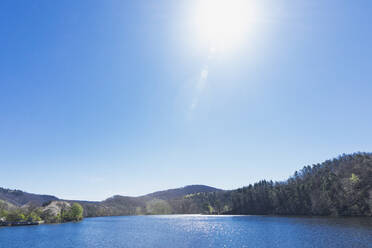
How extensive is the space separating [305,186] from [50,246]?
161 metres

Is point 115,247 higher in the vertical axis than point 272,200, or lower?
lower

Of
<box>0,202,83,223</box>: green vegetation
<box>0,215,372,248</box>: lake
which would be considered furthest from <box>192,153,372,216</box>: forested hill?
<box>0,202,83,223</box>: green vegetation

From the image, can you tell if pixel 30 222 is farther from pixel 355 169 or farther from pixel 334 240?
pixel 355 169

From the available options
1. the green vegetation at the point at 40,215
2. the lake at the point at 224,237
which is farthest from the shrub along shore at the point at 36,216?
the lake at the point at 224,237

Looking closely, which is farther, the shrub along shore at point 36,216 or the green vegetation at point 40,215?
the green vegetation at point 40,215

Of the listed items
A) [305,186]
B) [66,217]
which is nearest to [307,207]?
[305,186]

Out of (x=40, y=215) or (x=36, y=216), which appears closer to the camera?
(x=36, y=216)

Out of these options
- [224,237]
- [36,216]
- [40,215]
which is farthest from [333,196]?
[40,215]

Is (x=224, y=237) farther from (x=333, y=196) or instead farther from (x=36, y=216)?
(x=36, y=216)

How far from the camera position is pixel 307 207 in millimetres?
160250

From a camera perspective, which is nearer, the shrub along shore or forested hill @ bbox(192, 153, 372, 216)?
forested hill @ bbox(192, 153, 372, 216)

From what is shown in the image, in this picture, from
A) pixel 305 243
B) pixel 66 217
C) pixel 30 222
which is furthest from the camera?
pixel 66 217

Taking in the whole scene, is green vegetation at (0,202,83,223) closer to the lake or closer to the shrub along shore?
the shrub along shore

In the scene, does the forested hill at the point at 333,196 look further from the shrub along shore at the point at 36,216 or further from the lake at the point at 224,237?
the shrub along shore at the point at 36,216
